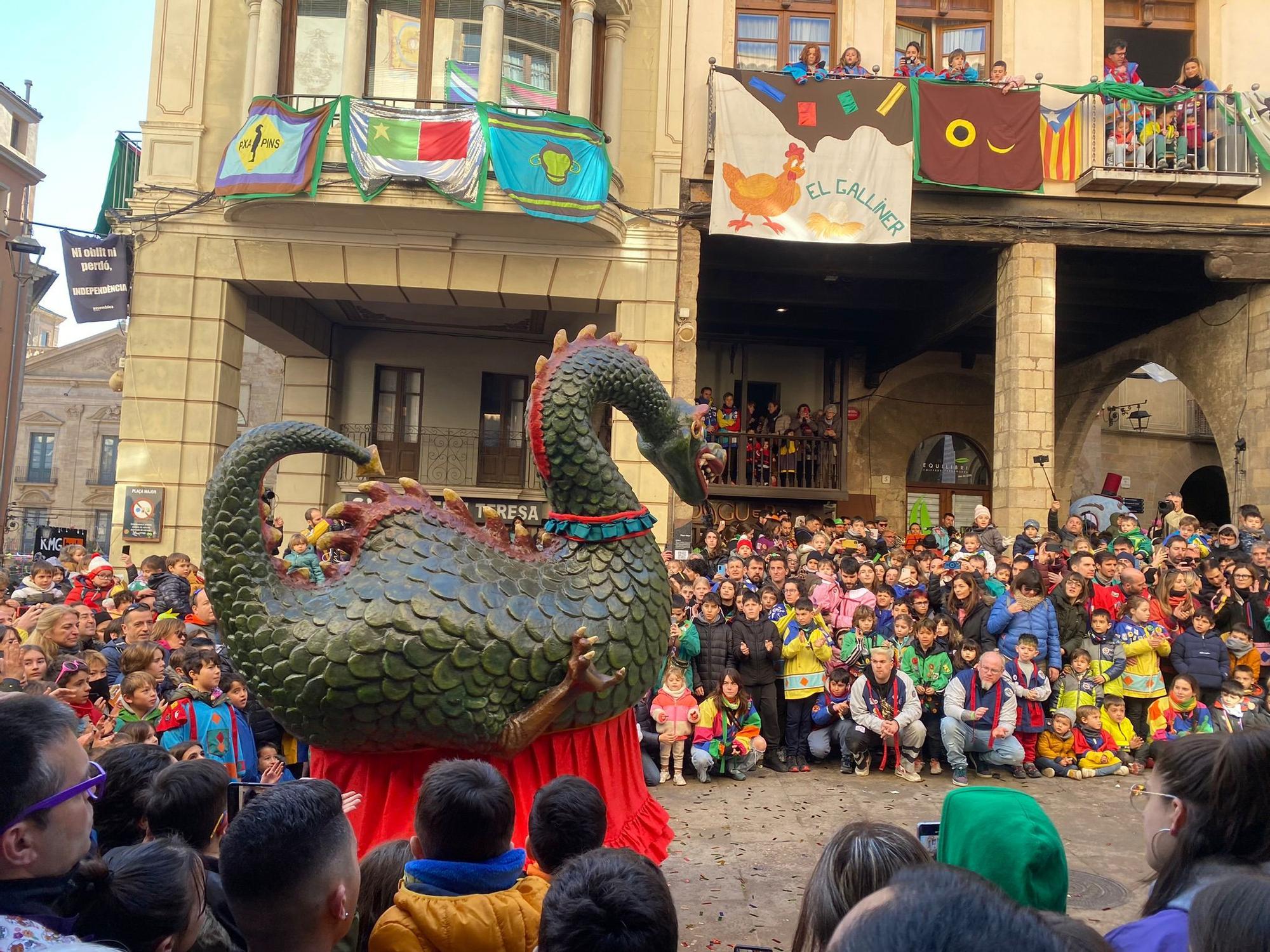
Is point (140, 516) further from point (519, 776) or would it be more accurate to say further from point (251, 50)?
point (519, 776)

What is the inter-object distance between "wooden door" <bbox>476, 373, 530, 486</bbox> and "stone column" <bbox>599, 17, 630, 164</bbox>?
15.2 ft

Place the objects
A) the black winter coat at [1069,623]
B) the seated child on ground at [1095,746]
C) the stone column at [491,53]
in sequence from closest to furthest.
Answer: the seated child on ground at [1095,746] → the black winter coat at [1069,623] → the stone column at [491,53]

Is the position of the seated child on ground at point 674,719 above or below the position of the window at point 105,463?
below

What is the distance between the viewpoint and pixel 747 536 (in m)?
10.8

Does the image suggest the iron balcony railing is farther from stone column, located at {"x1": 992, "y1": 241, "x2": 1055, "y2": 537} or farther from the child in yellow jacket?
the child in yellow jacket

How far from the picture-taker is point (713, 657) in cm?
693

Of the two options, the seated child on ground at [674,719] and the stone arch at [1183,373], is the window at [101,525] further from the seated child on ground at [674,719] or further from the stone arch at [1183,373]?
the seated child on ground at [674,719]

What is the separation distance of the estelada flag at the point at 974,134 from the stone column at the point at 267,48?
7372mm

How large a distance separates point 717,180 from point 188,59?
6414 millimetres

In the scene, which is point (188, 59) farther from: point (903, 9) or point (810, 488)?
point (810, 488)

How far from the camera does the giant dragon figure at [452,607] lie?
10.5 feet

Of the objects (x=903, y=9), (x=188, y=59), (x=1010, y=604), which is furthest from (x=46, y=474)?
(x=1010, y=604)

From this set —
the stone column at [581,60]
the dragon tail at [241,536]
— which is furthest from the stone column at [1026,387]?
the dragon tail at [241,536]

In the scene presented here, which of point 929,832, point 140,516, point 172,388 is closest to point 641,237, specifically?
point 172,388
